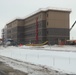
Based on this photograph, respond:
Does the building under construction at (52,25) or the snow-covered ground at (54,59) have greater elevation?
the building under construction at (52,25)

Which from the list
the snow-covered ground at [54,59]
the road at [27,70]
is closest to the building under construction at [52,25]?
the snow-covered ground at [54,59]

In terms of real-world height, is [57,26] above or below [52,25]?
below

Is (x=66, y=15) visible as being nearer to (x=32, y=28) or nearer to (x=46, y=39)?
(x=46, y=39)

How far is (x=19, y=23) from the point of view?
163 metres

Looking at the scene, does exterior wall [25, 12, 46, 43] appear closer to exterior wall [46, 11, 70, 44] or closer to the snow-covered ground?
exterior wall [46, 11, 70, 44]

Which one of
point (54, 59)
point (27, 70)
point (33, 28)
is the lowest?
point (27, 70)

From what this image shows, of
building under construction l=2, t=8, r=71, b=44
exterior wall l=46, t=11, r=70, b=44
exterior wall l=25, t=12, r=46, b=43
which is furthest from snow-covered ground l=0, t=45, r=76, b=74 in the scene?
exterior wall l=25, t=12, r=46, b=43

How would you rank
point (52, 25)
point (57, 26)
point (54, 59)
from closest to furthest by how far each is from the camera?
point (54, 59) → point (52, 25) → point (57, 26)

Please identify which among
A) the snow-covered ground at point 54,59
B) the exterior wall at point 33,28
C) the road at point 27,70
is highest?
the exterior wall at point 33,28

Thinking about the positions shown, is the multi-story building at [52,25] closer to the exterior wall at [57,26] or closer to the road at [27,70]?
the exterior wall at [57,26]

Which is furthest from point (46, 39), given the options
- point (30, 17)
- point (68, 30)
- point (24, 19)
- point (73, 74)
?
point (73, 74)

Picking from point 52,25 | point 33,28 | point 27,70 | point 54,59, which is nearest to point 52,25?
point 52,25

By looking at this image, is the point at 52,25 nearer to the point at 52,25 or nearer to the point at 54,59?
the point at 52,25

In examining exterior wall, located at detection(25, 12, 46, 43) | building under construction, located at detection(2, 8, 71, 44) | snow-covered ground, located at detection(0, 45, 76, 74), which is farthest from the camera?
exterior wall, located at detection(25, 12, 46, 43)
